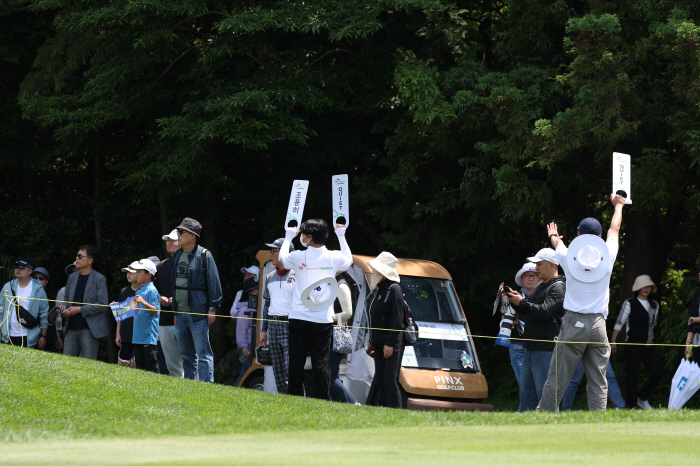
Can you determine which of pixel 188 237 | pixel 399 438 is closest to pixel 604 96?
pixel 188 237

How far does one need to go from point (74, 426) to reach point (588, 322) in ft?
14.6

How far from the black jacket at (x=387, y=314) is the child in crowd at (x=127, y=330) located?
10.3 feet

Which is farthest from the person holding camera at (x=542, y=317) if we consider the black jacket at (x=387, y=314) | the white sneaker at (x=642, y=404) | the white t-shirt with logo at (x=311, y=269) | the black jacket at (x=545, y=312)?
the white sneaker at (x=642, y=404)

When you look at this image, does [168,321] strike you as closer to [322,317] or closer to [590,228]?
[322,317]

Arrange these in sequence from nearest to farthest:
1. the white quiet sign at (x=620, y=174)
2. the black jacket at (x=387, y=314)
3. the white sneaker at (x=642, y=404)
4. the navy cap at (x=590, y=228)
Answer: the navy cap at (x=590, y=228) → the white quiet sign at (x=620, y=174) → the black jacket at (x=387, y=314) → the white sneaker at (x=642, y=404)

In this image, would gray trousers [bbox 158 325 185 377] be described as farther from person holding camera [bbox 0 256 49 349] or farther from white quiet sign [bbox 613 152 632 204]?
white quiet sign [bbox 613 152 632 204]

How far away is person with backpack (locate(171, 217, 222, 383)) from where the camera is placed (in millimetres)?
10117

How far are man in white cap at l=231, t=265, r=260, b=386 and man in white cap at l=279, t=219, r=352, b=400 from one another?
111 inches

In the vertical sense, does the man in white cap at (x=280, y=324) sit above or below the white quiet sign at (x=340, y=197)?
below

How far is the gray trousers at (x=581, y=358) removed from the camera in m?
7.77

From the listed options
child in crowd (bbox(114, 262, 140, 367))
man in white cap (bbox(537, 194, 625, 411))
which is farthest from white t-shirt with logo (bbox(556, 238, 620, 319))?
child in crowd (bbox(114, 262, 140, 367))

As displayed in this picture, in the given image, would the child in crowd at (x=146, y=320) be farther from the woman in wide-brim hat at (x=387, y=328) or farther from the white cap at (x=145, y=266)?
the woman in wide-brim hat at (x=387, y=328)

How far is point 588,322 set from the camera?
25.4 ft

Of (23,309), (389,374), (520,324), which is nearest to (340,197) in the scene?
(389,374)
